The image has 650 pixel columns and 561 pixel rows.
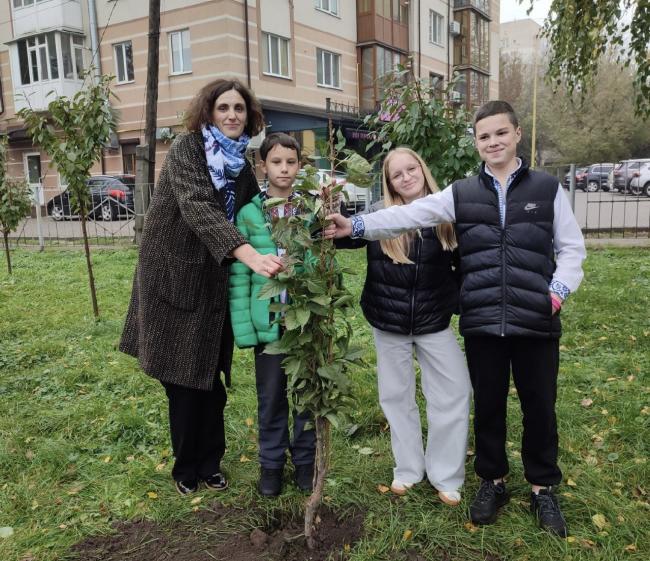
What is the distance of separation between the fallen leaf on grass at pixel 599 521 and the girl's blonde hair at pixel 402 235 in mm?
1370

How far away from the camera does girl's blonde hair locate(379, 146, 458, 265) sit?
2.81 m

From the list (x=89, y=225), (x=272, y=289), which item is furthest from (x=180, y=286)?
(x=89, y=225)

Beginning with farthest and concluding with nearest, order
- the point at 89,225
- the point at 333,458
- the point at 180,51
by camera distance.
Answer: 1. the point at 180,51
2. the point at 89,225
3. the point at 333,458

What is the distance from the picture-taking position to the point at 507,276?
251 centimetres

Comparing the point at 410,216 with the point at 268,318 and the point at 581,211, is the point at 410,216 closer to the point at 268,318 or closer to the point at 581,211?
the point at 268,318

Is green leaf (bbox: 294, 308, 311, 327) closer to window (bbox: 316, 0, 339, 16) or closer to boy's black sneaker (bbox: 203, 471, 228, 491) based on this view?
boy's black sneaker (bbox: 203, 471, 228, 491)

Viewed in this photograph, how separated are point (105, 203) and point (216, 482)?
12635mm

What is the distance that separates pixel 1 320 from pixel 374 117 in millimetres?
4931

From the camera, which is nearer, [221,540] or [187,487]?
[221,540]

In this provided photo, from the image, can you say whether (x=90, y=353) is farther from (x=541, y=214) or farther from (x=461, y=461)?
(x=541, y=214)

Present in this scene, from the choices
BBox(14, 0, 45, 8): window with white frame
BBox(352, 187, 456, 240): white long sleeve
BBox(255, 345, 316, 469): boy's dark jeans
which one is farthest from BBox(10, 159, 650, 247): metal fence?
BBox(14, 0, 45, 8): window with white frame

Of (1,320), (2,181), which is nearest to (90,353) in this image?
(1,320)

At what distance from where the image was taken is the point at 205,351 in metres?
2.78

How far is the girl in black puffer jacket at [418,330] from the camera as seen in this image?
283cm
